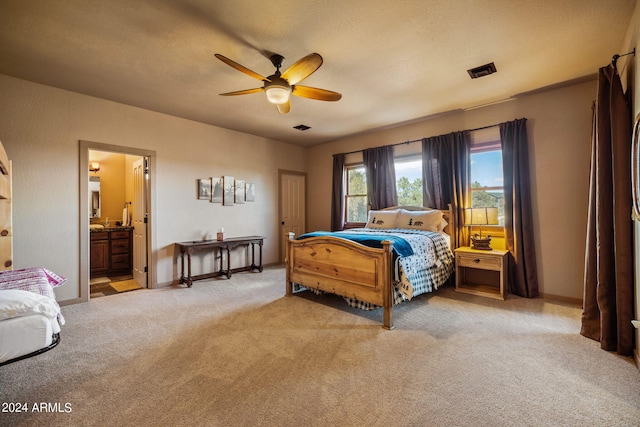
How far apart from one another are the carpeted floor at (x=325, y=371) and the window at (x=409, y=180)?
2208 millimetres

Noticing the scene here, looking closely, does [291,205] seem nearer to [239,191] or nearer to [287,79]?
[239,191]

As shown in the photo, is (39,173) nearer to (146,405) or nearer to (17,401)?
(17,401)

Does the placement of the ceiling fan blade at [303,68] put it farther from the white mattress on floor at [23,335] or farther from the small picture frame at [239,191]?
the small picture frame at [239,191]

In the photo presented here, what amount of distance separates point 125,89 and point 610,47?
521cm

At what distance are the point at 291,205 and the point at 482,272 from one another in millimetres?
3923

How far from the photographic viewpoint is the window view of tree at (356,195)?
18.5ft

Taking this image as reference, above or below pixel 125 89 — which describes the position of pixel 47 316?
below

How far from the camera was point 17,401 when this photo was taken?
5.53 ft

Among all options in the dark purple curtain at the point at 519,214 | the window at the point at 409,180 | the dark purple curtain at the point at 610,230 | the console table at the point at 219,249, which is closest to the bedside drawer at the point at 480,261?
the dark purple curtain at the point at 519,214

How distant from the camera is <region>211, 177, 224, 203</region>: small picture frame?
194 inches

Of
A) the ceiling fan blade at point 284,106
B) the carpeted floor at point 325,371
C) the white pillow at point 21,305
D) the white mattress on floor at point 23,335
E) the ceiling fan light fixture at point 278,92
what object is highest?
the ceiling fan blade at point 284,106

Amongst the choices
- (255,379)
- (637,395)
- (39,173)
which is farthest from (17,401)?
(637,395)

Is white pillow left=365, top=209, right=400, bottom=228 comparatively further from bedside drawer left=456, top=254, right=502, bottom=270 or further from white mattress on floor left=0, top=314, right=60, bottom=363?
white mattress on floor left=0, top=314, right=60, bottom=363

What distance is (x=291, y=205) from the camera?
249 inches
